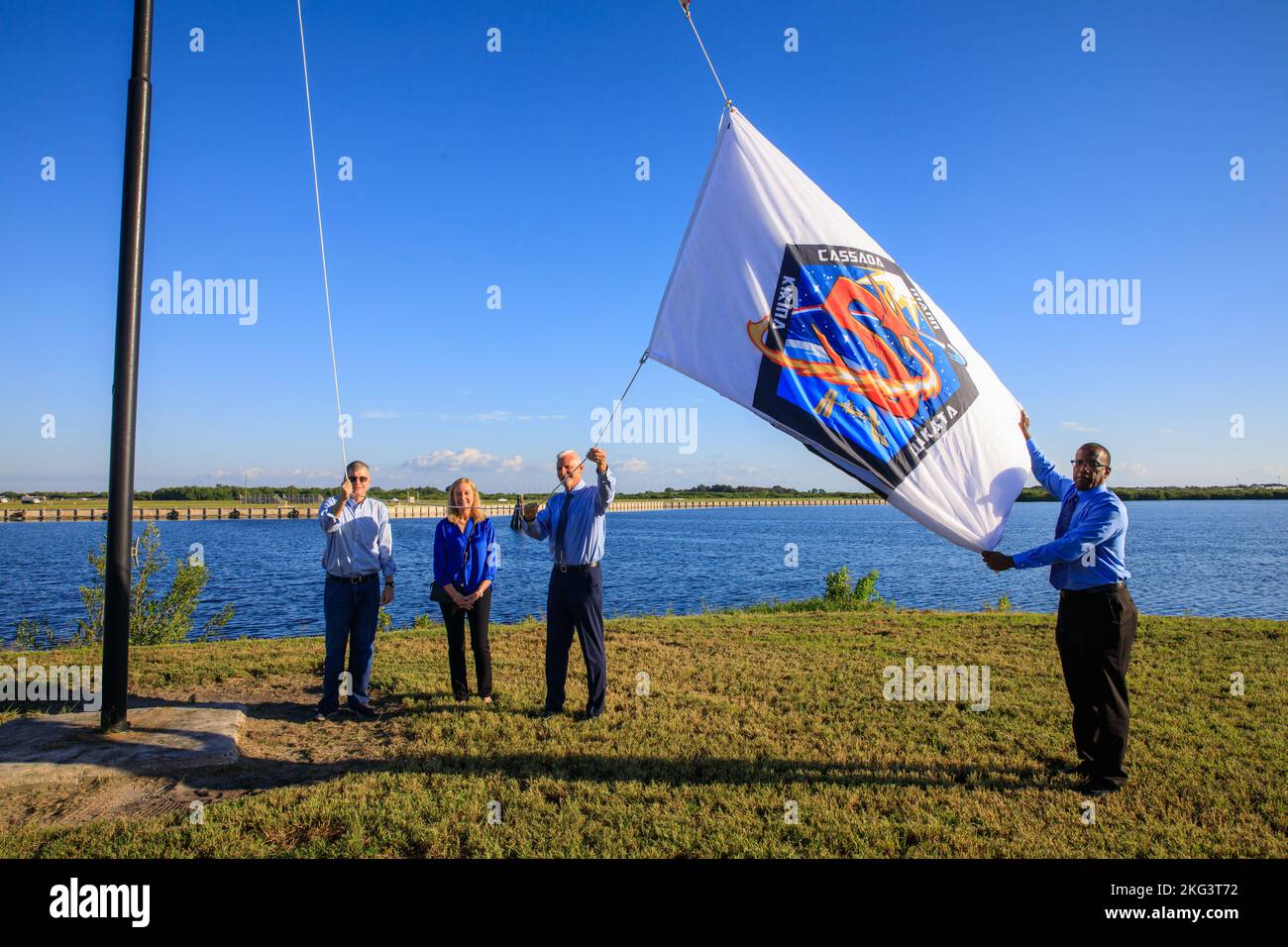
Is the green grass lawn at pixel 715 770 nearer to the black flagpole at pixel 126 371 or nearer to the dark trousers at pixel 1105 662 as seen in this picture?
the dark trousers at pixel 1105 662

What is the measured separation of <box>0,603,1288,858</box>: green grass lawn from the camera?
188 inches

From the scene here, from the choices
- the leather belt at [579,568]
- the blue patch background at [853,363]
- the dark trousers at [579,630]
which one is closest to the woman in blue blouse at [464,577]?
the dark trousers at [579,630]

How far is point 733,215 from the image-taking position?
6.22 meters

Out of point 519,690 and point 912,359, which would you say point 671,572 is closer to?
point 519,690

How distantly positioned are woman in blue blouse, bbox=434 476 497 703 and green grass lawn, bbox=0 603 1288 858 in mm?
443

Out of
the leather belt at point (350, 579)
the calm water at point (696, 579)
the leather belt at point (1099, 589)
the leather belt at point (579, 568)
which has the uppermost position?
the leather belt at point (1099, 589)

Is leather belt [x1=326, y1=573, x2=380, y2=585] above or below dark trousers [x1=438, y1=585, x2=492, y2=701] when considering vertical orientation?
above

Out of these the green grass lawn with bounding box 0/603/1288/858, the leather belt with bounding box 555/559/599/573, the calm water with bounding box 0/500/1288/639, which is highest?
the leather belt with bounding box 555/559/599/573

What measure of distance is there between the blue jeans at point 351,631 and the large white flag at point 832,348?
4.14 meters

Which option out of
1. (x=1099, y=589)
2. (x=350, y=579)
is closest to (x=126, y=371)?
(x=350, y=579)

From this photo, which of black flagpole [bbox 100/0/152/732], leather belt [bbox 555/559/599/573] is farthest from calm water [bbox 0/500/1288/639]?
leather belt [bbox 555/559/599/573]

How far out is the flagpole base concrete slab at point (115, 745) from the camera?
573cm

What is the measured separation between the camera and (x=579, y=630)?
24.7 ft

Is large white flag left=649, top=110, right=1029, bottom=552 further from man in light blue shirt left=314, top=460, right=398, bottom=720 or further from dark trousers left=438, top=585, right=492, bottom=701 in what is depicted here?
dark trousers left=438, top=585, right=492, bottom=701
